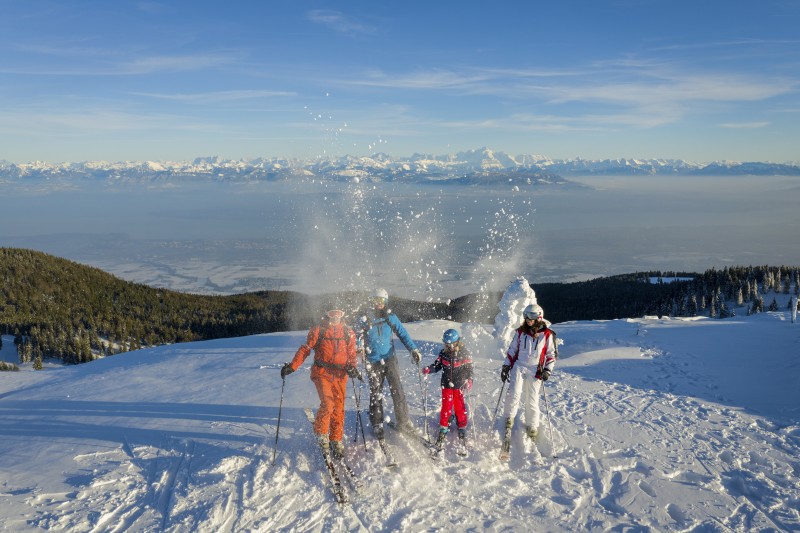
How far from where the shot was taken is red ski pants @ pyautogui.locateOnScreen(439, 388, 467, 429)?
8.16 metres

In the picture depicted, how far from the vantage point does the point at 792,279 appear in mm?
75812

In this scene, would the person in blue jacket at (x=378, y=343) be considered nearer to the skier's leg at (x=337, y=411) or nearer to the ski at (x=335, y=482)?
the skier's leg at (x=337, y=411)

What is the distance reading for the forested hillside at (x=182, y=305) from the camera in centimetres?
5956

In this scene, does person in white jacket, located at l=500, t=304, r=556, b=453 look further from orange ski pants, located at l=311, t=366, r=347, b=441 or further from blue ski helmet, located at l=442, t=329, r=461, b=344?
orange ski pants, located at l=311, t=366, r=347, b=441

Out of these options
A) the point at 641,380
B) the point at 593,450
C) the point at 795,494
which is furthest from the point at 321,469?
the point at 641,380

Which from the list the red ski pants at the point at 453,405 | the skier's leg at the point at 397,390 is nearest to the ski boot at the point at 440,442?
the red ski pants at the point at 453,405

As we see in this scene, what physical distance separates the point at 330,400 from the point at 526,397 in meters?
3.76

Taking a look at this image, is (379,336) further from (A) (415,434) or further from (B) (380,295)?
(A) (415,434)

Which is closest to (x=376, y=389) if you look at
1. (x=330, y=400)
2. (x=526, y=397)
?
(x=330, y=400)

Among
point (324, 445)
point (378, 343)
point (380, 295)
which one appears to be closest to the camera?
point (324, 445)

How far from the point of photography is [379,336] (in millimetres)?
8367

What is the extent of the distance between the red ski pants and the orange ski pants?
1.95 metres

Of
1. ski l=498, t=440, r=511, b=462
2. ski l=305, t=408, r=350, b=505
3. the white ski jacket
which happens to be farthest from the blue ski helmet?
ski l=305, t=408, r=350, b=505

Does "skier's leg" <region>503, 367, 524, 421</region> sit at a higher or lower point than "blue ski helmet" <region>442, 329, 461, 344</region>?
lower
